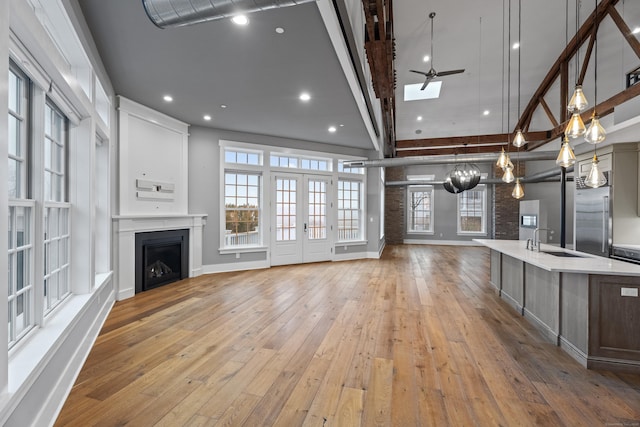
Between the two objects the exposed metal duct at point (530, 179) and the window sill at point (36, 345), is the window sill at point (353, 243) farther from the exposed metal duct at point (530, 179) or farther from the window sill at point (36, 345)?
the window sill at point (36, 345)

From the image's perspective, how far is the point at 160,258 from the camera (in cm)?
499

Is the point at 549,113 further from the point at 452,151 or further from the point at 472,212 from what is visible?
the point at 472,212

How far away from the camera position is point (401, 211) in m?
12.1

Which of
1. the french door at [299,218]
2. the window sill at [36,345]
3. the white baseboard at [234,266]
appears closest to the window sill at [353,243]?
the french door at [299,218]

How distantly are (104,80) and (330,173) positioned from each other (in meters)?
Result: 4.96

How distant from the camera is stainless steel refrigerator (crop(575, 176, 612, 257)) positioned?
16.4 feet

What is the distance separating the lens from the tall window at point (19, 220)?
1692 mm

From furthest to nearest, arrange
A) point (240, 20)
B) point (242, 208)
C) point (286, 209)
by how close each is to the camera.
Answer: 1. point (286, 209)
2. point (242, 208)
3. point (240, 20)

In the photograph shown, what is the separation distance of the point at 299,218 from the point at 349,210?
1589mm

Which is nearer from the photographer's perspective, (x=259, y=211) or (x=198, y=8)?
(x=198, y=8)

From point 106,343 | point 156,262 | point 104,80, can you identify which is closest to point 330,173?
point 156,262

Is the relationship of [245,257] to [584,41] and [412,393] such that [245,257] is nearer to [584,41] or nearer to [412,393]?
[412,393]

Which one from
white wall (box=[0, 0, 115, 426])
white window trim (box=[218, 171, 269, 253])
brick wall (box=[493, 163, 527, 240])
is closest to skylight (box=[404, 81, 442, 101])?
white window trim (box=[218, 171, 269, 253])

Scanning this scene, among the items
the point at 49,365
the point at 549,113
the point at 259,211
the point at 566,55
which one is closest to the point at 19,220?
the point at 49,365
